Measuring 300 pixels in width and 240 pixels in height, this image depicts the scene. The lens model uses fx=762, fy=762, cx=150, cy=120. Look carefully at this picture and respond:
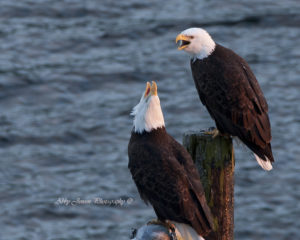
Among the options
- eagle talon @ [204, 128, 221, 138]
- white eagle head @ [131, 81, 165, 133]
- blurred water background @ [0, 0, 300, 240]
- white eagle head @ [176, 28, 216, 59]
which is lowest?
blurred water background @ [0, 0, 300, 240]

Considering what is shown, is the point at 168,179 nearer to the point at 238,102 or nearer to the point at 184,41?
the point at 238,102

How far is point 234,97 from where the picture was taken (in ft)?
24.1

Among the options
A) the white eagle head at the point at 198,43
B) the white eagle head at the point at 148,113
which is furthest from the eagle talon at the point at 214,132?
the white eagle head at the point at 198,43

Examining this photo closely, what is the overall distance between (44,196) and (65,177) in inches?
22.7

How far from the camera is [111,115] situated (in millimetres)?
13406

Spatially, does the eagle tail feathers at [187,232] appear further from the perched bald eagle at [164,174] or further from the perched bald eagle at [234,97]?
the perched bald eagle at [234,97]

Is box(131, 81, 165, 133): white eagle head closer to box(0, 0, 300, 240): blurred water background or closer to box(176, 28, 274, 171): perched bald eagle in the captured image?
box(176, 28, 274, 171): perched bald eagle

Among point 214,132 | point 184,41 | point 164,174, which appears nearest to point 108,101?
point 184,41

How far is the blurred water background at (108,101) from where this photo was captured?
11.1 m

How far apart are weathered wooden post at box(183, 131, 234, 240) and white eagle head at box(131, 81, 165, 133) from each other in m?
0.43

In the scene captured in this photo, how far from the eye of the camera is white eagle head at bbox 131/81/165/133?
629 cm

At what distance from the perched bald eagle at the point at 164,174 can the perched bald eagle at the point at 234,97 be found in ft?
3.59

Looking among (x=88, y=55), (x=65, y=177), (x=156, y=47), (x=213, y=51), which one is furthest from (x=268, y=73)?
(x=213, y=51)

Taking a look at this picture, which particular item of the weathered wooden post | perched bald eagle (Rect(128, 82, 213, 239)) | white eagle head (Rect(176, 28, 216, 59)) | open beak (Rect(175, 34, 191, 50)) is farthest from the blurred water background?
perched bald eagle (Rect(128, 82, 213, 239))
